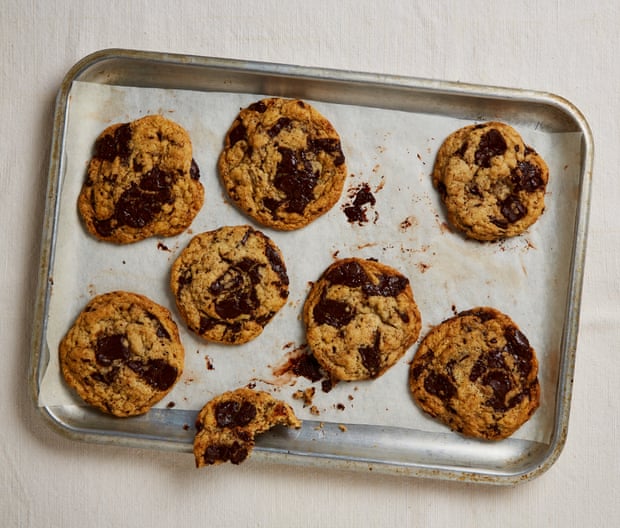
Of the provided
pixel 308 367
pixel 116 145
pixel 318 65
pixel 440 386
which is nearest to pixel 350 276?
pixel 308 367

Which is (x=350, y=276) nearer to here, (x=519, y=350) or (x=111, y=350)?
(x=519, y=350)

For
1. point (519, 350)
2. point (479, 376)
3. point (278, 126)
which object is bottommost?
point (479, 376)

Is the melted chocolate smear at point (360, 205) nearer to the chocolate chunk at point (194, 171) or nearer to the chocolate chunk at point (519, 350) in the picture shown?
the chocolate chunk at point (194, 171)

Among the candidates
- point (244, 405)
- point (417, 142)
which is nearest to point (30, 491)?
point (244, 405)

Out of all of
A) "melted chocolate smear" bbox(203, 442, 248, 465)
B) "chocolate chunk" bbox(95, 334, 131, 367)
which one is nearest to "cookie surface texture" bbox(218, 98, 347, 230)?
"chocolate chunk" bbox(95, 334, 131, 367)

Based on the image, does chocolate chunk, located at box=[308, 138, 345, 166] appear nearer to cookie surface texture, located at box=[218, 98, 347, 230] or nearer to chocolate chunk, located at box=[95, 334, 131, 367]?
cookie surface texture, located at box=[218, 98, 347, 230]
